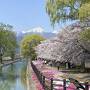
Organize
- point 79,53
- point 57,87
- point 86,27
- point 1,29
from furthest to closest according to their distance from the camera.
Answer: point 1,29, point 79,53, point 86,27, point 57,87

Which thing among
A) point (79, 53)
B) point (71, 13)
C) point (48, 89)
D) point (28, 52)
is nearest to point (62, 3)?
point (71, 13)

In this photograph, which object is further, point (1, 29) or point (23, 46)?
point (23, 46)

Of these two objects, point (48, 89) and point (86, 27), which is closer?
point (48, 89)

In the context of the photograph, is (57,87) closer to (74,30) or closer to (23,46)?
(74,30)

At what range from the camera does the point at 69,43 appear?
1449 inches

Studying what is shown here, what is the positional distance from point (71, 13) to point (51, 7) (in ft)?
9.56

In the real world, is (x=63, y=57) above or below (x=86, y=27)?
below

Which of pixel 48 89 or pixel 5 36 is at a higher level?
pixel 5 36

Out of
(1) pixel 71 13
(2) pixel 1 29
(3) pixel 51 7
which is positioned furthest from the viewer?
(2) pixel 1 29

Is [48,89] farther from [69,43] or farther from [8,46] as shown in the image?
[8,46]

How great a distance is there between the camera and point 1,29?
88.6 m

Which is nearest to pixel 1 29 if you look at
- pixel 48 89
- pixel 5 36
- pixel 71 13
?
pixel 5 36

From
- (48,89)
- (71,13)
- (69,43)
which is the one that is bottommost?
(48,89)

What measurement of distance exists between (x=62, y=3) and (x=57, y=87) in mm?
13690
